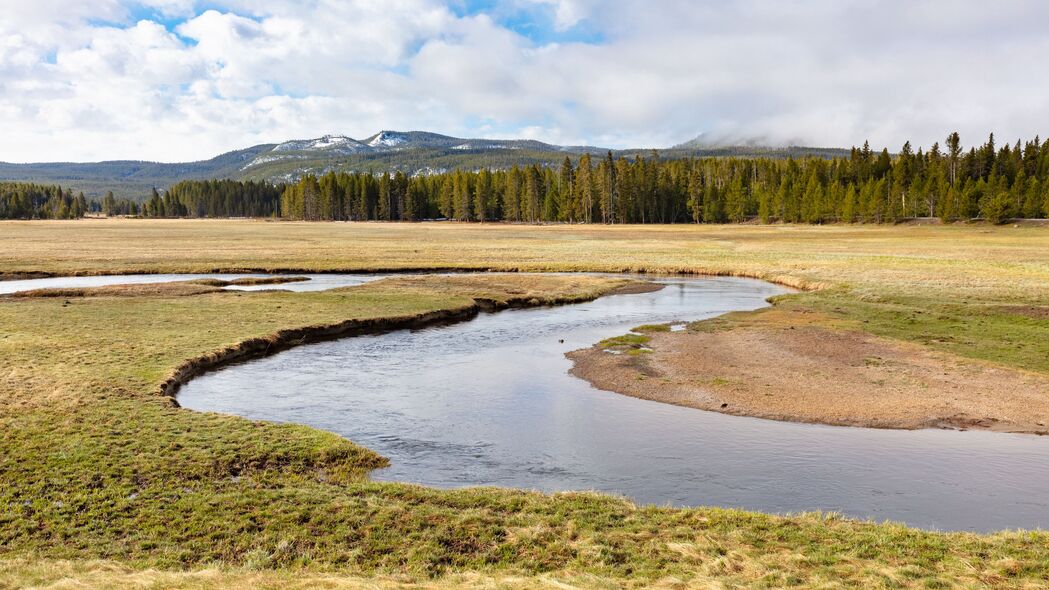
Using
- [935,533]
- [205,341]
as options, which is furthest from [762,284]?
[935,533]

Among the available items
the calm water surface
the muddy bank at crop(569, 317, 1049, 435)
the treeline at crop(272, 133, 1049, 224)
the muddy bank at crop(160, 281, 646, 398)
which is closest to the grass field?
the muddy bank at crop(160, 281, 646, 398)

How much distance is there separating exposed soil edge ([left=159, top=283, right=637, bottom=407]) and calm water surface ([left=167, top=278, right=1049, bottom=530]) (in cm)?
71

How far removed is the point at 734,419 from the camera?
2012 cm

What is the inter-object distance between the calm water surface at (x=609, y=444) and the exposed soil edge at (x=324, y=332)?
27.8 inches

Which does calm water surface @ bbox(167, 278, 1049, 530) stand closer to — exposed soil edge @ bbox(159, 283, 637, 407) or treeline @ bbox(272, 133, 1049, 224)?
exposed soil edge @ bbox(159, 283, 637, 407)

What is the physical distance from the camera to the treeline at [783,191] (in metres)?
129

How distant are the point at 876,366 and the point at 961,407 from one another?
16.9ft

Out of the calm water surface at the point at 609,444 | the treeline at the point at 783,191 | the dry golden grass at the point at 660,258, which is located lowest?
the calm water surface at the point at 609,444

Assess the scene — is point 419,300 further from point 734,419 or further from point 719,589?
point 719,589

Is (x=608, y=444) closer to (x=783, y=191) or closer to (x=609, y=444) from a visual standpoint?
(x=609, y=444)

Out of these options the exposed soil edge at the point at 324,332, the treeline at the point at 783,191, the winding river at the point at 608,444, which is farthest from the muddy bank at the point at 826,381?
the treeline at the point at 783,191

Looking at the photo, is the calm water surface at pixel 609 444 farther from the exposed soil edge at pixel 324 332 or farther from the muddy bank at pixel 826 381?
the muddy bank at pixel 826 381

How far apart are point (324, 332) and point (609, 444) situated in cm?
1897

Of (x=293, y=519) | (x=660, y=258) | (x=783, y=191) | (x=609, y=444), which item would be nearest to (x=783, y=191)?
(x=783, y=191)
